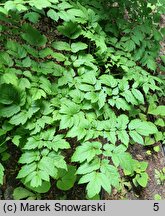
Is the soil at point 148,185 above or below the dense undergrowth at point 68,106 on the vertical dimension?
below

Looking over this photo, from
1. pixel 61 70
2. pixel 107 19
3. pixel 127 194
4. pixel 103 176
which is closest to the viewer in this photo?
pixel 103 176

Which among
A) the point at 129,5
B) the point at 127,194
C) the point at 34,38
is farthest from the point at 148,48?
the point at 127,194

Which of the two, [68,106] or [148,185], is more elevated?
[68,106]

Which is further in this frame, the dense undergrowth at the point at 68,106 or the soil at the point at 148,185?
the soil at the point at 148,185

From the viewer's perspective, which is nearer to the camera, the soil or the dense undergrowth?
the dense undergrowth

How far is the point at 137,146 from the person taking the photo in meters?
3.68

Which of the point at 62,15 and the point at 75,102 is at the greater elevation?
the point at 62,15

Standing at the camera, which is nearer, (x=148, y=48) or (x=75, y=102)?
(x=75, y=102)

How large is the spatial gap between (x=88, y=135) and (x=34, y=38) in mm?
1060

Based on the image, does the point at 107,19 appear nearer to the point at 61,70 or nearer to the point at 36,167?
the point at 61,70

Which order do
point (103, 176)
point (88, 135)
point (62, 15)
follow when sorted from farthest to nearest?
point (62, 15) < point (88, 135) < point (103, 176)

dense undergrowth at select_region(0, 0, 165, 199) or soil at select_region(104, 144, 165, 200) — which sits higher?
dense undergrowth at select_region(0, 0, 165, 199)

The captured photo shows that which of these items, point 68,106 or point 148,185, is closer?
point 68,106

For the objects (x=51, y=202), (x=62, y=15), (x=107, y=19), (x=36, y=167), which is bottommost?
(x=51, y=202)
